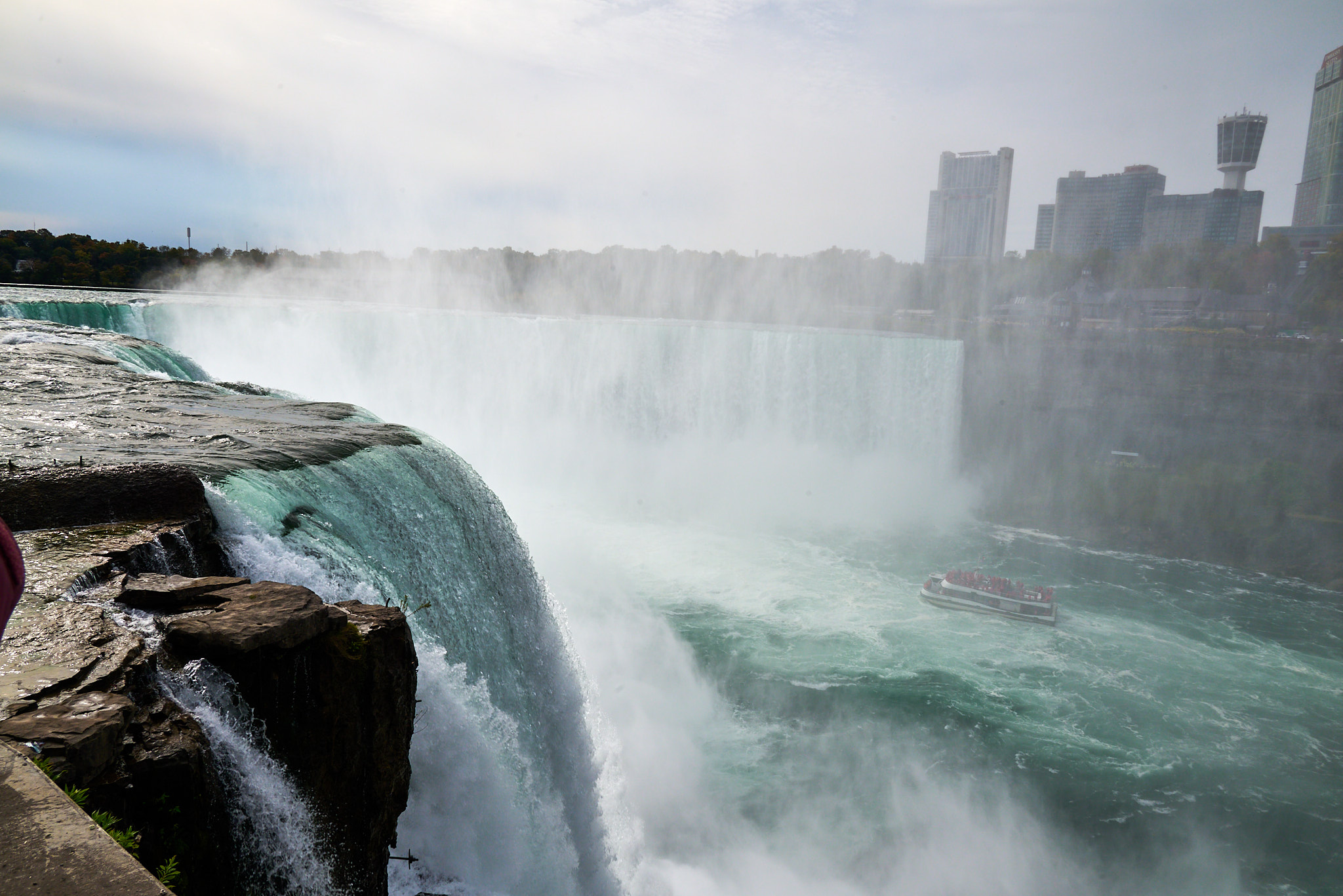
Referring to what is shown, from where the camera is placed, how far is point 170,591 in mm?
→ 3367

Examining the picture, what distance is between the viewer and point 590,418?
84.5 ft

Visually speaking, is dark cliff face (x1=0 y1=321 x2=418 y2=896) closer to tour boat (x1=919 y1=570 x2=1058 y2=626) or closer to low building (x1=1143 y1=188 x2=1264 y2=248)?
tour boat (x1=919 y1=570 x2=1058 y2=626)

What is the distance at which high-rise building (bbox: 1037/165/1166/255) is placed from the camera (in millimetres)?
69938

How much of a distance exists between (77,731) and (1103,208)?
88.2 m

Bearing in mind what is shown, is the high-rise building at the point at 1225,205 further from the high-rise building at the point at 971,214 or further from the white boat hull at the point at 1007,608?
the white boat hull at the point at 1007,608

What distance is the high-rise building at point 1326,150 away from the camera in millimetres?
61688

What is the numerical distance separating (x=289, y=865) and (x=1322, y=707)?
17.3 metres

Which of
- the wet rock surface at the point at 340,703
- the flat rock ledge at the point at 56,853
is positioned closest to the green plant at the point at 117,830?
the flat rock ledge at the point at 56,853

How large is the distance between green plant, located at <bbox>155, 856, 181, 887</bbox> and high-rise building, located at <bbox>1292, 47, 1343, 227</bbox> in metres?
79.7

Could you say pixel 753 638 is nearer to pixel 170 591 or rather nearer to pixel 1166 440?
pixel 170 591

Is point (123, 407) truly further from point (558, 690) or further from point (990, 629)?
point (990, 629)

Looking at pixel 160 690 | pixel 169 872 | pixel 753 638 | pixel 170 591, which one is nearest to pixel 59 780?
pixel 169 872

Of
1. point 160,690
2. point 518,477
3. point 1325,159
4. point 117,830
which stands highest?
point 1325,159

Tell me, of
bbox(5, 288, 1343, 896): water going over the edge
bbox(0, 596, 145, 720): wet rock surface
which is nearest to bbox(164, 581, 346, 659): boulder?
bbox(0, 596, 145, 720): wet rock surface
